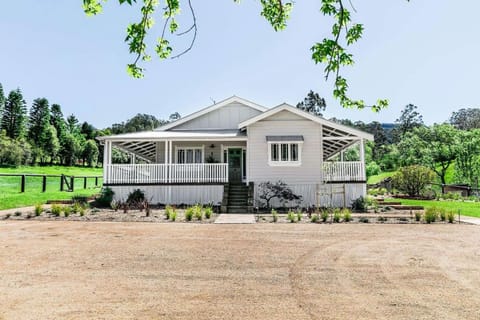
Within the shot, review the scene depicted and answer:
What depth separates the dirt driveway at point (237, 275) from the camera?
3832 millimetres

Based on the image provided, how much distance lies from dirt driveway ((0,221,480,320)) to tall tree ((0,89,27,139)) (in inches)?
2021

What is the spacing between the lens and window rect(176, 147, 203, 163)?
66.1 ft

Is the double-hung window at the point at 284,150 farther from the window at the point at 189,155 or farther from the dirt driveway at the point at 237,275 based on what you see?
the dirt driveway at the point at 237,275

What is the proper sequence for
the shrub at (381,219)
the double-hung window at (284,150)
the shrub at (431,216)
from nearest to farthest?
the shrub at (431,216) < the shrub at (381,219) < the double-hung window at (284,150)

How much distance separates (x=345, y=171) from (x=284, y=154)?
335 cm

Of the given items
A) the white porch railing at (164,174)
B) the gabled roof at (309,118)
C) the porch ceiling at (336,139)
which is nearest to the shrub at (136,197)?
the white porch railing at (164,174)

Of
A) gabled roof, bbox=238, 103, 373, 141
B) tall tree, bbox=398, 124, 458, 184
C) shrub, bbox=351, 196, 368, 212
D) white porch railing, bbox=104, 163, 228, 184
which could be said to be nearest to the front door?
white porch railing, bbox=104, 163, 228, 184

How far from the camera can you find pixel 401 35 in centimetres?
594

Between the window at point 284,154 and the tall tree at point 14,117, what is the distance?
49.2 metres

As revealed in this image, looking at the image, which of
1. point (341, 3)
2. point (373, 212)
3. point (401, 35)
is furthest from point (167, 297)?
point (373, 212)

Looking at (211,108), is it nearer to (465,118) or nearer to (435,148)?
(435,148)

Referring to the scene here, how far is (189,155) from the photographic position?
66.4 feet

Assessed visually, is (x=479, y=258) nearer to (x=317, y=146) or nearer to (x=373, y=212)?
(x=373, y=212)

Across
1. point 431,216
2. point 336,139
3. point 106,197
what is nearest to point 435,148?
point 336,139
